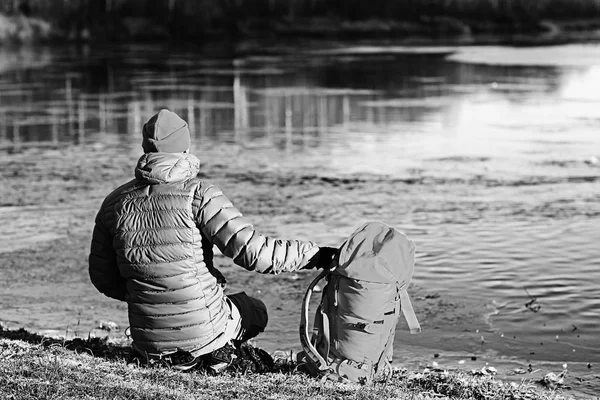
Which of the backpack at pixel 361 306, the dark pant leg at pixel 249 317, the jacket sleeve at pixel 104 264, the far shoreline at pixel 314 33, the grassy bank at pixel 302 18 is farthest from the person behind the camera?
the grassy bank at pixel 302 18

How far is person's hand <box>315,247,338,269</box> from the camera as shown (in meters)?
5.55

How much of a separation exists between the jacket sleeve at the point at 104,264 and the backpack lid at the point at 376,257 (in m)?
1.27

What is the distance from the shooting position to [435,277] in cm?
922

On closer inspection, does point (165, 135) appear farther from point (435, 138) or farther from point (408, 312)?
point (435, 138)

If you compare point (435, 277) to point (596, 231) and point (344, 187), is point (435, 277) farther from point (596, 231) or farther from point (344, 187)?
point (344, 187)

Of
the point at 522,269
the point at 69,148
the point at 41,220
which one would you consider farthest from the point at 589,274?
the point at 69,148

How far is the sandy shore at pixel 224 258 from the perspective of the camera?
728 centimetres

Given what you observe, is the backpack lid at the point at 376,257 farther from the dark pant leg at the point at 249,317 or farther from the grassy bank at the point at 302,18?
the grassy bank at the point at 302,18

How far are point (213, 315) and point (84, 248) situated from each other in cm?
519

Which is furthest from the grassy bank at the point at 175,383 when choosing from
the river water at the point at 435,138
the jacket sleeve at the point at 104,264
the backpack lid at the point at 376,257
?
the river water at the point at 435,138

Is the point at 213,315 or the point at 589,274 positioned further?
the point at 589,274

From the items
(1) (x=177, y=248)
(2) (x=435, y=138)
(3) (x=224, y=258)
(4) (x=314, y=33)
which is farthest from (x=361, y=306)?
(4) (x=314, y=33)

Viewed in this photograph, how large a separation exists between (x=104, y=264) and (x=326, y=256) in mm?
1281

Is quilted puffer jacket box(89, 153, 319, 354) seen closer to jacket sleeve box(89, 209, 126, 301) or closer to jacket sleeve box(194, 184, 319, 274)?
jacket sleeve box(194, 184, 319, 274)
